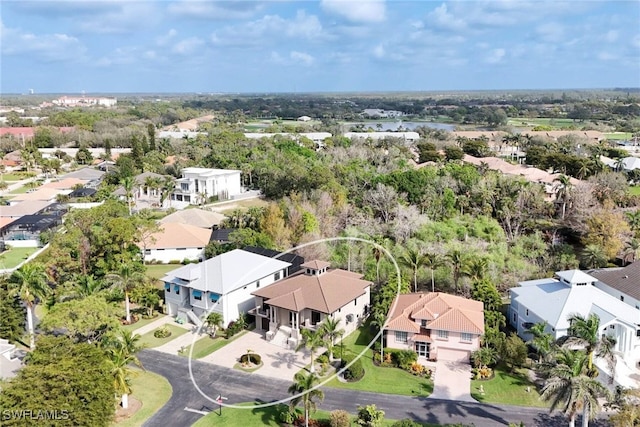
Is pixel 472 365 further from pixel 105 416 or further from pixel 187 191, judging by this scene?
pixel 187 191

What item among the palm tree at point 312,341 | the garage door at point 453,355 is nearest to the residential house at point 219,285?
the palm tree at point 312,341

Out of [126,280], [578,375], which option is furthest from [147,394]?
[578,375]

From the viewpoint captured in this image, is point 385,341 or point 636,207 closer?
point 385,341

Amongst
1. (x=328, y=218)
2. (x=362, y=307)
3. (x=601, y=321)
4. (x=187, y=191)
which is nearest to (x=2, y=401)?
(x=362, y=307)

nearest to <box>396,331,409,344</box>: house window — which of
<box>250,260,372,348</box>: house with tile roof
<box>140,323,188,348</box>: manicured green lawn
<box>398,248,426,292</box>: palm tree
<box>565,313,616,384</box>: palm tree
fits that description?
<box>250,260,372,348</box>: house with tile roof

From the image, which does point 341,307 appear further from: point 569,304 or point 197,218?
point 197,218

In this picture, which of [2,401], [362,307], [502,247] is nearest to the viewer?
[2,401]

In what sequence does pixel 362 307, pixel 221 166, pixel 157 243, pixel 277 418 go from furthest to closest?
pixel 221 166
pixel 157 243
pixel 362 307
pixel 277 418
